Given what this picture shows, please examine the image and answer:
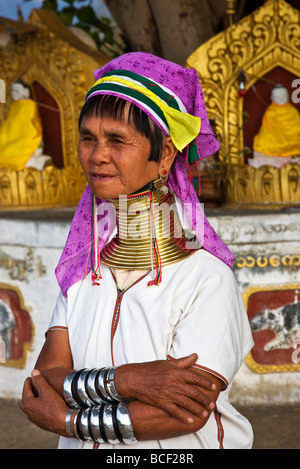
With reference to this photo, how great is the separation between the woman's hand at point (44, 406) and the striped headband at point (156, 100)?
2.24 ft

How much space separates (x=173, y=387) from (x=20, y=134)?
5.16 m

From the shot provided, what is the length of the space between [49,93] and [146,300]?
513 centimetres

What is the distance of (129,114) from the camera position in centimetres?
152

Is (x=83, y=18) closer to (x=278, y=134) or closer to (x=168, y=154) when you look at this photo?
(x=278, y=134)

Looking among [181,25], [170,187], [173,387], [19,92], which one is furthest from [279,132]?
[173,387]

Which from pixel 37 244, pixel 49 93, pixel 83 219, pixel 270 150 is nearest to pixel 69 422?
pixel 83 219

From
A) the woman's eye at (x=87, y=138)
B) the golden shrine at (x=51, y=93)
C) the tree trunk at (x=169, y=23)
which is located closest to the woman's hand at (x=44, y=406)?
the woman's eye at (x=87, y=138)

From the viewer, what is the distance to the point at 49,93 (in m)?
6.36

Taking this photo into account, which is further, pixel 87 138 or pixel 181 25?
pixel 181 25

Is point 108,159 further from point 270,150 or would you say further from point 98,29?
point 98,29

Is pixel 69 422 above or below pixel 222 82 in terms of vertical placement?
below

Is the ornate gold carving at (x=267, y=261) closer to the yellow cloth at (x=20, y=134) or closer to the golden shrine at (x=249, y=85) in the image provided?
the golden shrine at (x=249, y=85)

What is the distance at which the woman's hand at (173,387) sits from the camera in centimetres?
142

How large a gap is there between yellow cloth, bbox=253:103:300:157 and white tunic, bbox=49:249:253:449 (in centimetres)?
396
